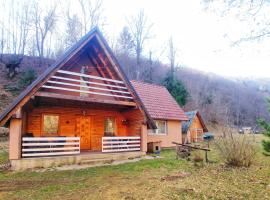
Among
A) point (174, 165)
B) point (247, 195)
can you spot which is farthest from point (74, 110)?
point (247, 195)

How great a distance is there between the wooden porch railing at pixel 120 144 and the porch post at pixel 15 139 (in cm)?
418

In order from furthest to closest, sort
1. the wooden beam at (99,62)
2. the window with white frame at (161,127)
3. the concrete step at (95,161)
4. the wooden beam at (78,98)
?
the window with white frame at (161,127) → the wooden beam at (99,62) → the concrete step at (95,161) → the wooden beam at (78,98)

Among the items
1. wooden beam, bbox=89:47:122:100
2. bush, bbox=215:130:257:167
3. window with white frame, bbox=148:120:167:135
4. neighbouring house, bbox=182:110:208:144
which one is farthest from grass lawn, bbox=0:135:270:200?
neighbouring house, bbox=182:110:208:144

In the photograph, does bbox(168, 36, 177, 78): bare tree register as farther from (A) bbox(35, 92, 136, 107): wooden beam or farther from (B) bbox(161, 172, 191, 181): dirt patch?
(B) bbox(161, 172, 191, 181): dirt patch

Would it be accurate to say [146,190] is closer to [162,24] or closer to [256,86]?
[162,24]

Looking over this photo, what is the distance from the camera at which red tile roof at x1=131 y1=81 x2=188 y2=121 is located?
18703 millimetres

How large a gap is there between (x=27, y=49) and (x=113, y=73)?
26.7 meters

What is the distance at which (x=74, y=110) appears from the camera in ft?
46.6

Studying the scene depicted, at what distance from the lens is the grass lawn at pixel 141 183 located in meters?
6.62

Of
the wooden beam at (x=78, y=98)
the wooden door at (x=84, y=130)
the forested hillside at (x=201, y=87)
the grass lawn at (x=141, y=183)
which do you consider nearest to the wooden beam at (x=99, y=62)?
the wooden beam at (x=78, y=98)

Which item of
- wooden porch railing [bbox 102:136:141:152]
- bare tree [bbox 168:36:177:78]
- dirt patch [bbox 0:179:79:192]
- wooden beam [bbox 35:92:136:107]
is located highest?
bare tree [bbox 168:36:177:78]

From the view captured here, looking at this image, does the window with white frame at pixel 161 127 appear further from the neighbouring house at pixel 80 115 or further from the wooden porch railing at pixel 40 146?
the wooden porch railing at pixel 40 146

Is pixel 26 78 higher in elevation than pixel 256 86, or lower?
lower

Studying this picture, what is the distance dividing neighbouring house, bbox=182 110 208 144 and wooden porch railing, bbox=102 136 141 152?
9.81 m
